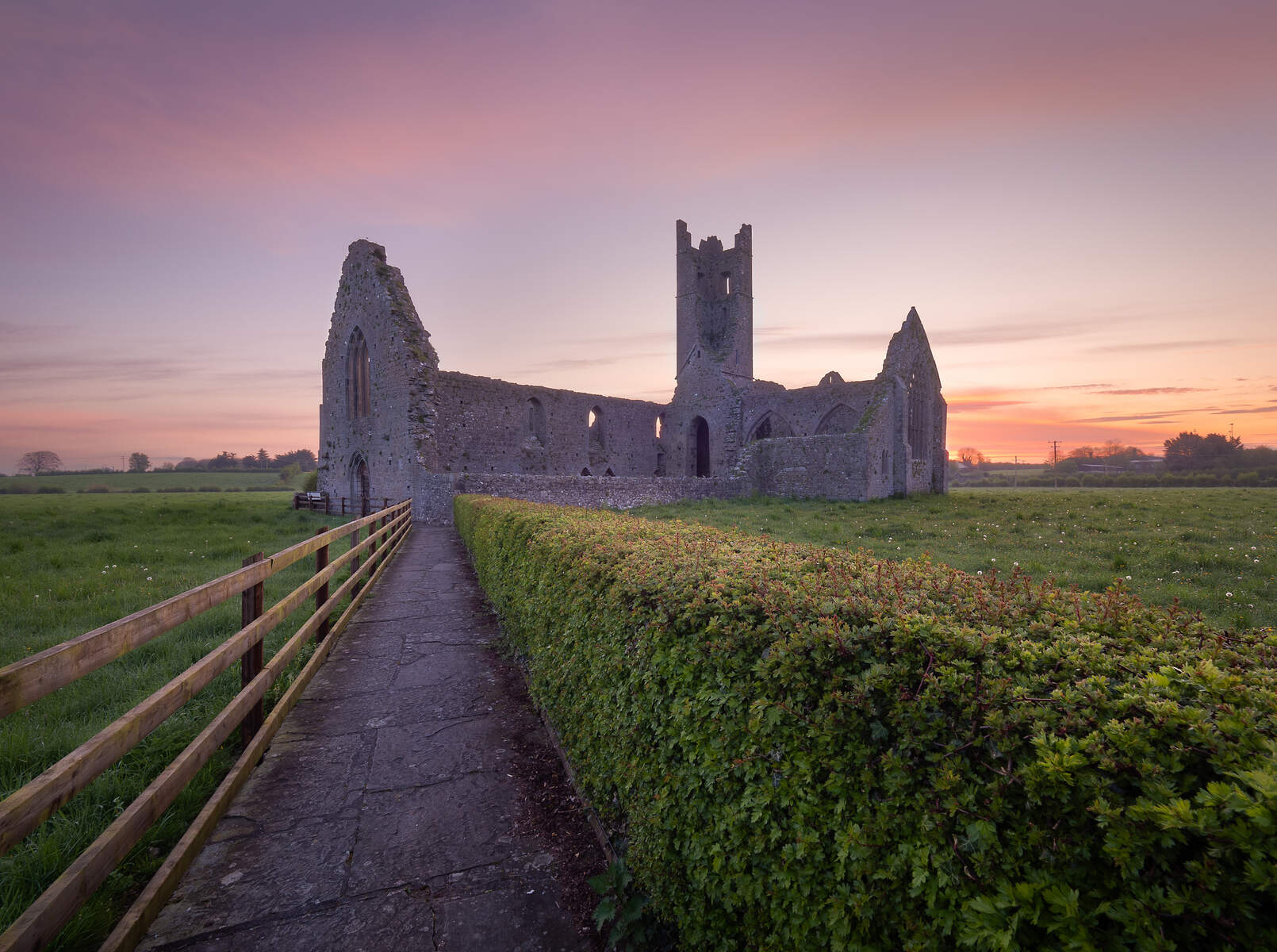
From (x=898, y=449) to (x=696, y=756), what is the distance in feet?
92.2

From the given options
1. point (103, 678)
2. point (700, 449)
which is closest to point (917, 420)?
point (700, 449)

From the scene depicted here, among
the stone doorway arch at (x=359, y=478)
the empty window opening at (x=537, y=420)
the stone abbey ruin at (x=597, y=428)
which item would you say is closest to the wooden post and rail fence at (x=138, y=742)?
the stone abbey ruin at (x=597, y=428)

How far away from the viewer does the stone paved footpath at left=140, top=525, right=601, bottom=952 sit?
2.72m

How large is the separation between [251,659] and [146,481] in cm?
9888

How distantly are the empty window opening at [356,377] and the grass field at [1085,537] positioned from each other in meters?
16.1

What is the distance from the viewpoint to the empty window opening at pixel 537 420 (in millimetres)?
34188

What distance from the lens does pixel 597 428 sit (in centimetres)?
3909

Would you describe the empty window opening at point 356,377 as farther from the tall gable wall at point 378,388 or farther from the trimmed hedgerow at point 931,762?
the trimmed hedgerow at point 931,762

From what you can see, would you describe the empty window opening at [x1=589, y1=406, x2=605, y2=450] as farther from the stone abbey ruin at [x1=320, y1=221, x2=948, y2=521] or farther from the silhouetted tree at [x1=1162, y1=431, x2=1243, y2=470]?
the silhouetted tree at [x1=1162, y1=431, x2=1243, y2=470]

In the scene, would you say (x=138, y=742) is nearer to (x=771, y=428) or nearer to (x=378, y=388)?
(x=378, y=388)

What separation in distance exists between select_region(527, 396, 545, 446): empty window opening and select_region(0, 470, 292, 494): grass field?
51.1m

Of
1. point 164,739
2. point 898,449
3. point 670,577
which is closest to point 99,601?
point 164,739

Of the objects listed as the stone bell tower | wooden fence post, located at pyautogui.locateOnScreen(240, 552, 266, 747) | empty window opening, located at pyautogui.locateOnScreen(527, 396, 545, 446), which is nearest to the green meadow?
wooden fence post, located at pyautogui.locateOnScreen(240, 552, 266, 747)

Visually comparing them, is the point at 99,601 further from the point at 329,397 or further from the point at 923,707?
the point at 329,397
